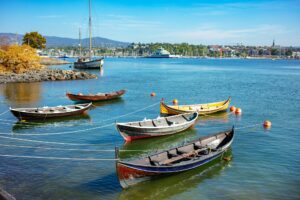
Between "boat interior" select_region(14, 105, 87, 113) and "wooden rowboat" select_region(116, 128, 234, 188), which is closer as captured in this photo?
"wooden rowboat" select_region(116, 128, 234, 188)

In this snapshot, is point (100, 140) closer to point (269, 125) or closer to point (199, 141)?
point (199, 141)

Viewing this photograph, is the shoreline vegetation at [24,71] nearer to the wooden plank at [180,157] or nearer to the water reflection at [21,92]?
the water reflection at [21,92]

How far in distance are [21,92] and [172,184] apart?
1598 inches

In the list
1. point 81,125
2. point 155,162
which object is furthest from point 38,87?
point 155,162

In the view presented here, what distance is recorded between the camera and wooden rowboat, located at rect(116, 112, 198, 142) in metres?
27.6

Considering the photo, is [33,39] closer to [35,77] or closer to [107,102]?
[35,77]

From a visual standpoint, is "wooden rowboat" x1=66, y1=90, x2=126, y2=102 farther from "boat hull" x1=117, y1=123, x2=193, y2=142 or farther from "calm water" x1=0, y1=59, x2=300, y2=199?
"boat hull" x1=117, y1=123, x2=193, y2=142

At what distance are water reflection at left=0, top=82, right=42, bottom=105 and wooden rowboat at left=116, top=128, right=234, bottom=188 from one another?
29332 millimetres

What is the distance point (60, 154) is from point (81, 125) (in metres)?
9.11

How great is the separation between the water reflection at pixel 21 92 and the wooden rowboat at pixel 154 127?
2281 centimetres

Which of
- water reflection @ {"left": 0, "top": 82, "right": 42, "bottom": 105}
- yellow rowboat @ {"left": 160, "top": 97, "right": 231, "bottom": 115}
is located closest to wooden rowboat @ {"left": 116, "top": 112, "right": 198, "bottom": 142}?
yellow rowboat @ {"left": 160, "top": 97, "right": 231, "bottom": 115}

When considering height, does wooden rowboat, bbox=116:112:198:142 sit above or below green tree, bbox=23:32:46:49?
below

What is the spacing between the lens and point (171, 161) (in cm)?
2105

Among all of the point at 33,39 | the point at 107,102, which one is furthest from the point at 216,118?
the point at 33,39
